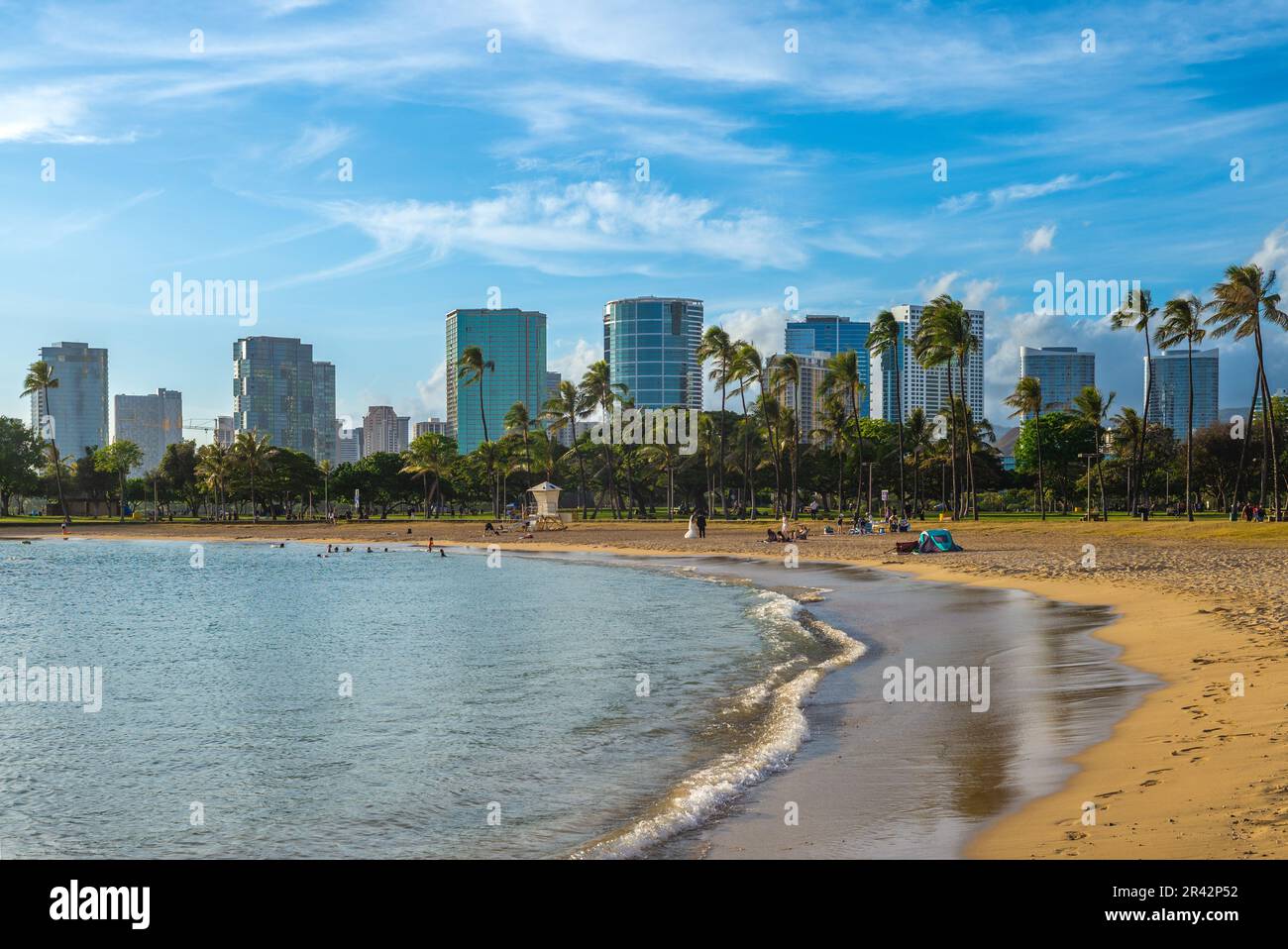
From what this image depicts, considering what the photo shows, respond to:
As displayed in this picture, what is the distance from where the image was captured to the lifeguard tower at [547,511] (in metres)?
77.3

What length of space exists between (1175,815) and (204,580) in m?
43.0

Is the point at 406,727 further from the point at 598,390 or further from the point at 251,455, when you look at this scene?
the point at 251,455

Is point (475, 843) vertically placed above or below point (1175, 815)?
below

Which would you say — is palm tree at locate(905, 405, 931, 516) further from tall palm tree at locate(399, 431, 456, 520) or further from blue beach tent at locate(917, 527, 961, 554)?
blue beach tent at locate(917, 527, 961, 554)

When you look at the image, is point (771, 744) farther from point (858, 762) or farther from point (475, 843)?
point (475, 843)

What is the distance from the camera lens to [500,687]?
16172 millimetres

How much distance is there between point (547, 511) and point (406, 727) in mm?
67155

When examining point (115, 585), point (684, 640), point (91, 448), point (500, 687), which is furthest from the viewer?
point (91, 448)

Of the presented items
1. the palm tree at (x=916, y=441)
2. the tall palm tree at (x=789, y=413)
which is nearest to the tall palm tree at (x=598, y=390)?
the tall palm tree at (x=789, y=413)

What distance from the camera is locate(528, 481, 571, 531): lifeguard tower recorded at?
77.3 metres

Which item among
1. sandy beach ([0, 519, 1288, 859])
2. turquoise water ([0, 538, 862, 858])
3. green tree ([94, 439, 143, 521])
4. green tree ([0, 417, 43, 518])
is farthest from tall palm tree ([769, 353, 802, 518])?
green tree ([0, 417, 43, 518])

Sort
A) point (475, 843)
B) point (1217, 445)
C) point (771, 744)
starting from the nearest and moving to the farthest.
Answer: point (475, 843)
point (771, 744)
point (1217, 445)

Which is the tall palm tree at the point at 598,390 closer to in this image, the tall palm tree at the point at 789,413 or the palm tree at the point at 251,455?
the tall palm tree at the point at 789,413
